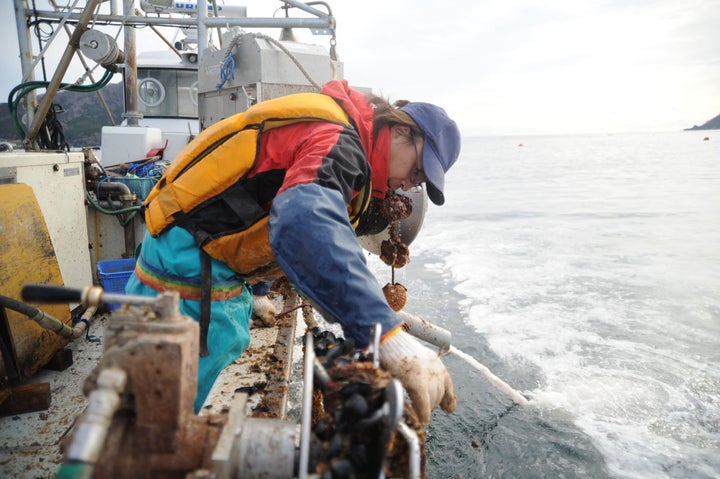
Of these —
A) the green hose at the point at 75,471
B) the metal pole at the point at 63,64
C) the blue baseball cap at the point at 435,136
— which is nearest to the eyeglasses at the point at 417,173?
the blue baseball cap at the point at 435,136

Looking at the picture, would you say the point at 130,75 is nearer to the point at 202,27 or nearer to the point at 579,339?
the point at 202,27

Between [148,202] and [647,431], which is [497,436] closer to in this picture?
[647,431]

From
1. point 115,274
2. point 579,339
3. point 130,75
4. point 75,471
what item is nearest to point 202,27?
point 130,75

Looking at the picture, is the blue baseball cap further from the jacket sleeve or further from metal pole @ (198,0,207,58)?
metal pole @ (198,0,207,58)

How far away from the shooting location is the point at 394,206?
9.16ft

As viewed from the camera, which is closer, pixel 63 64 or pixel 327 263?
pixel 327 263

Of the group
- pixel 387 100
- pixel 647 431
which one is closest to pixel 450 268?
pixel 647 431

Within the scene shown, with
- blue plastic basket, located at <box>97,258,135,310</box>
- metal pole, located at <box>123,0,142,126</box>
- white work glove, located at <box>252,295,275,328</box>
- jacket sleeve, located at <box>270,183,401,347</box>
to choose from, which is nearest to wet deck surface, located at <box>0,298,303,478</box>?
white work glove, located at <box>252,295,275,328</box>

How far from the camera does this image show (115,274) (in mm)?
3578

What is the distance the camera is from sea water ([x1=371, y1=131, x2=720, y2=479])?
135 inches

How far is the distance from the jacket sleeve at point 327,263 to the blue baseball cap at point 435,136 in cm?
70

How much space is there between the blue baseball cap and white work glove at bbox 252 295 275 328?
193 centimetres

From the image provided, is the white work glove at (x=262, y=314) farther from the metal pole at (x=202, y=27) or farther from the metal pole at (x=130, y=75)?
the metal pole at (x=130, y=75)

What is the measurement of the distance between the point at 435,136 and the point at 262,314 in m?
2.11
